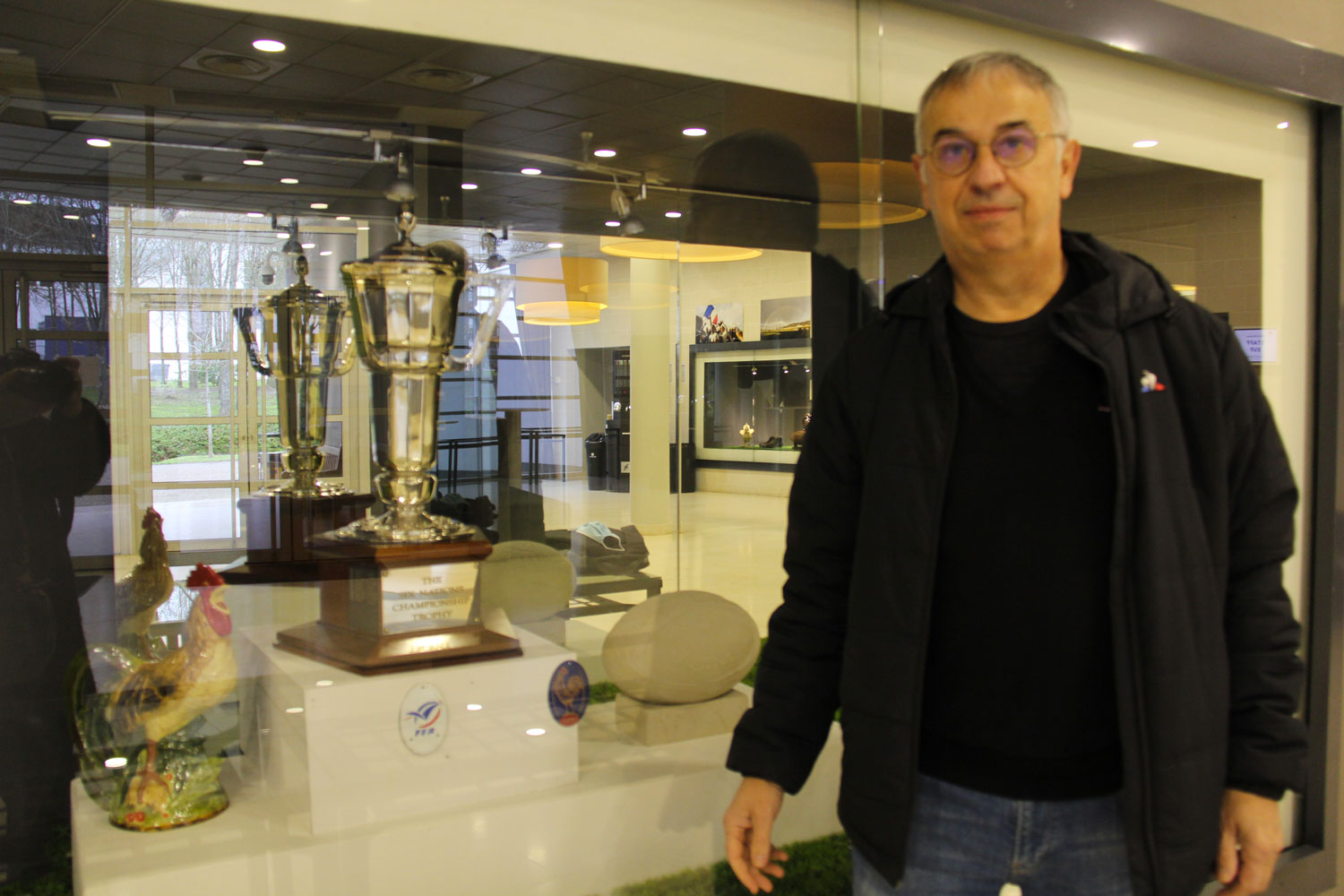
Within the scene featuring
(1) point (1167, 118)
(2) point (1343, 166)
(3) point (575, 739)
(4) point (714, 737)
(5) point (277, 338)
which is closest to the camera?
(5) point (277, 338)

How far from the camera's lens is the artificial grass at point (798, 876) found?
6.31ft

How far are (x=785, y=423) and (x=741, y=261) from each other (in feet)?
1.04

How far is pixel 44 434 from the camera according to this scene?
4.55ft

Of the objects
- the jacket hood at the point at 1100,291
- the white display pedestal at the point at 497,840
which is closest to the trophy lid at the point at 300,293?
the white display pedestal at the point at 497,840

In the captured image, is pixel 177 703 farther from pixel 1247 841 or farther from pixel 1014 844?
pixel 1247 841

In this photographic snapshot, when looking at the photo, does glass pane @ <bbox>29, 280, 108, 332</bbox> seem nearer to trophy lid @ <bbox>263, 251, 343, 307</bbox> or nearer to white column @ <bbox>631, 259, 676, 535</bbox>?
trophy lid @ <bbox>263, 251, 343, 307</bbox>

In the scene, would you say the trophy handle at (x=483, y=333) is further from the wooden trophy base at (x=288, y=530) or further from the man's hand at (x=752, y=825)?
the man's hand at (x=752, y=825)

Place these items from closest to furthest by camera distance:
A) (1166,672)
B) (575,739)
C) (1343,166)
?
(1166,672) < (575,739) < (1343,166)

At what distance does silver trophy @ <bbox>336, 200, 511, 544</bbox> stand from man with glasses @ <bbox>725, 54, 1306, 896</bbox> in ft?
2.23

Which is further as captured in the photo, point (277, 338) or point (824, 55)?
point (824, 55)

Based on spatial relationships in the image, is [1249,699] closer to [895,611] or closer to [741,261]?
[895,611]

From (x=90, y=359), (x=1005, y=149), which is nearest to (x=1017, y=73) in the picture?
(x=1005, y=149)

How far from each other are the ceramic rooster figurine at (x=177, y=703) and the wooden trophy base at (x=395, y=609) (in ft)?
0.30

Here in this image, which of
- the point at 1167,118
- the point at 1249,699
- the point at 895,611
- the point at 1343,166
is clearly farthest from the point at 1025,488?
the point at 1343,166
